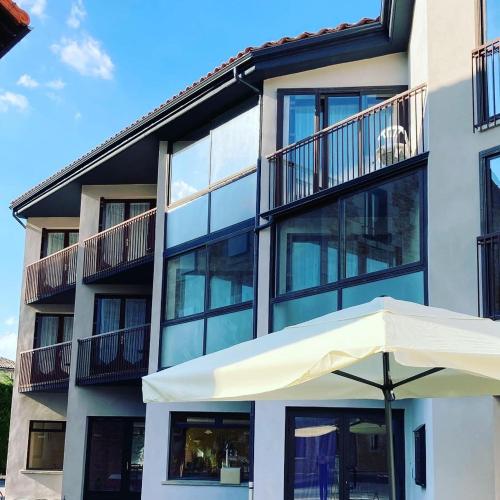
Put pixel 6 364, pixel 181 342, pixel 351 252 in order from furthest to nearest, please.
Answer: pixel 6 364 < pixel 181 342 < pixel 351 252

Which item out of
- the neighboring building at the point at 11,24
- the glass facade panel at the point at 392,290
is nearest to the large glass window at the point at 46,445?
the glass facade panel at the point at 392,290

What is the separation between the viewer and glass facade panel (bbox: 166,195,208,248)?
662 inches

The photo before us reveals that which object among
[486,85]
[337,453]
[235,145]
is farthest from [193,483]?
[486,85]

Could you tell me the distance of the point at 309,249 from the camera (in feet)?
46.5

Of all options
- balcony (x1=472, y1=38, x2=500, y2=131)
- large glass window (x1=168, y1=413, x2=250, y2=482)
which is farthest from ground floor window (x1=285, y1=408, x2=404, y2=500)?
balcony (x1=472, y1=38, x2=500, y2=131)

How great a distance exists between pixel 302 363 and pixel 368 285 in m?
7.90

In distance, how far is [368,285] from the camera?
12805 millimetres

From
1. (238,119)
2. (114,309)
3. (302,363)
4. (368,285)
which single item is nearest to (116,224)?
(114,309)

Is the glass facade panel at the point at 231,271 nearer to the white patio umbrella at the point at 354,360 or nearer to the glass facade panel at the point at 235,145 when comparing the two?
the glass facade panel at the point at 235,145

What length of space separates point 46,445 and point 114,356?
20.3 feet

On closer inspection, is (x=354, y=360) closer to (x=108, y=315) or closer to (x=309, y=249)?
(x=309, y=249)

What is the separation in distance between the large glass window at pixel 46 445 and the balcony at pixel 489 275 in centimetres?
1735

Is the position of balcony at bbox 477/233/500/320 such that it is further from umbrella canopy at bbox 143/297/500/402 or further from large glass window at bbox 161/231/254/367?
large glass window at bbox 161/231/254/367

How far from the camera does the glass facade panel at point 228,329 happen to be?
15109 mm
